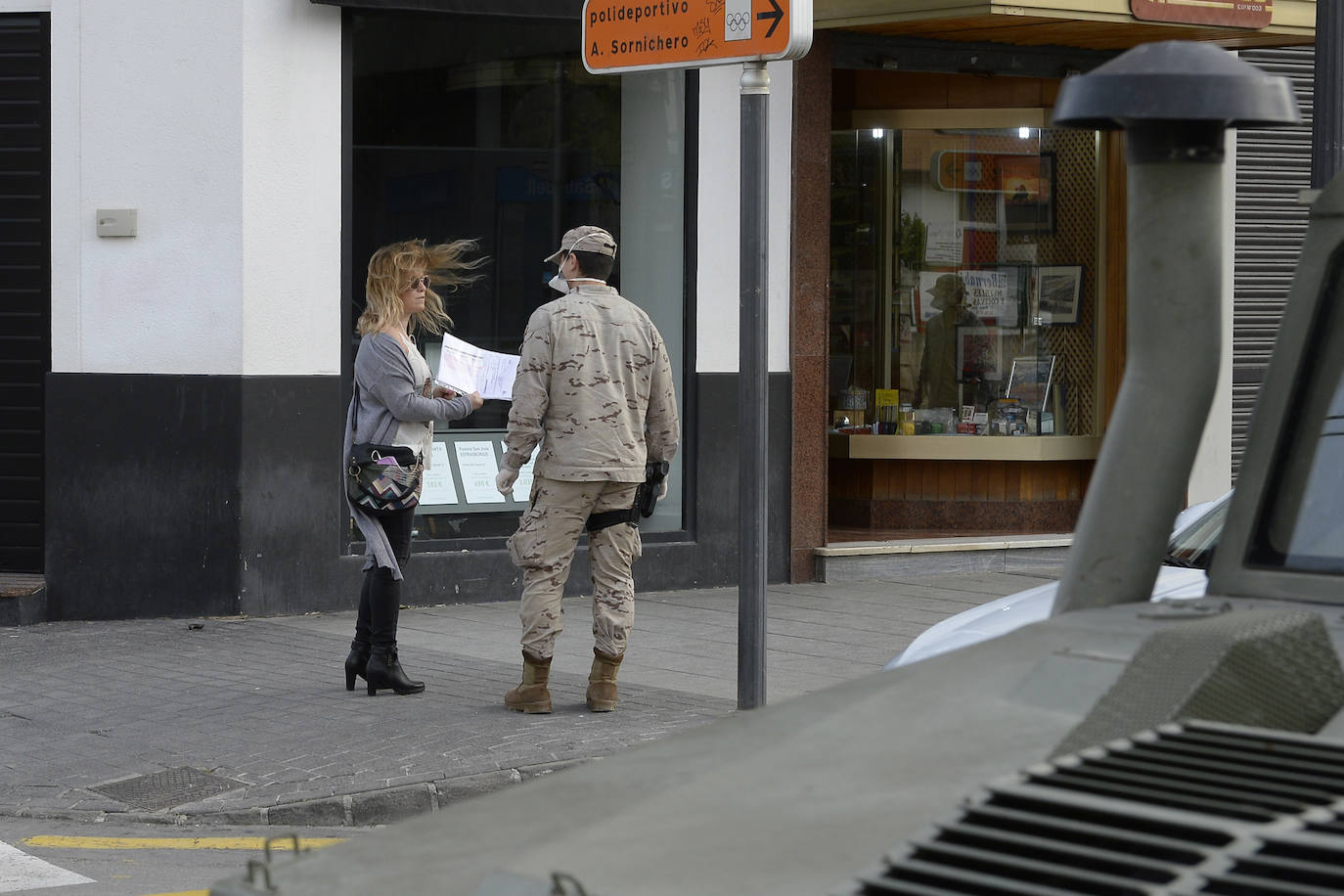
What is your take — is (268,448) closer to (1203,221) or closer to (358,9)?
(358,9)

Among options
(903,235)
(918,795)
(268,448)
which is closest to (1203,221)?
(918,795)

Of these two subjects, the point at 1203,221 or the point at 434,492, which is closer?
the point at 1203,221

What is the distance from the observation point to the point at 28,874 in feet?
18.4

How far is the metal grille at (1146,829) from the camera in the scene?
5.03ft

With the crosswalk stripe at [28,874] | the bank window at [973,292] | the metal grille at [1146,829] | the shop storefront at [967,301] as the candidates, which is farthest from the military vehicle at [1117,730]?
the bank window at [973,292]

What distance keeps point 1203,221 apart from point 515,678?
22.1 feet

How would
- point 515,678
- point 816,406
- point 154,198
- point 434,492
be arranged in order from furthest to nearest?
point 816,406
point 434,492
point 154,198
point 515,678

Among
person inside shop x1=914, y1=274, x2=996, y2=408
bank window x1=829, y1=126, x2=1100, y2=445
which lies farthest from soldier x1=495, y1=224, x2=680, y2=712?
person inside shop x1=914, y1=274, x2=996, y2=408

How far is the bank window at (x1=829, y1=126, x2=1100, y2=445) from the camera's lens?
552 inches

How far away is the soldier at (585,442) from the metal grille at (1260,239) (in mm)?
7981

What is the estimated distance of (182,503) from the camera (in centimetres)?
1068

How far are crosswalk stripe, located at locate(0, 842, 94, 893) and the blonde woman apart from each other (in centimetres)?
251

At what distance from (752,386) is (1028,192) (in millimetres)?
7280

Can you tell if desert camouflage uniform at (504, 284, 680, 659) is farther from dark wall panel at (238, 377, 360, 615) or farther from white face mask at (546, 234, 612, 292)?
dark wall panel at (238, 377, 360, 615)
